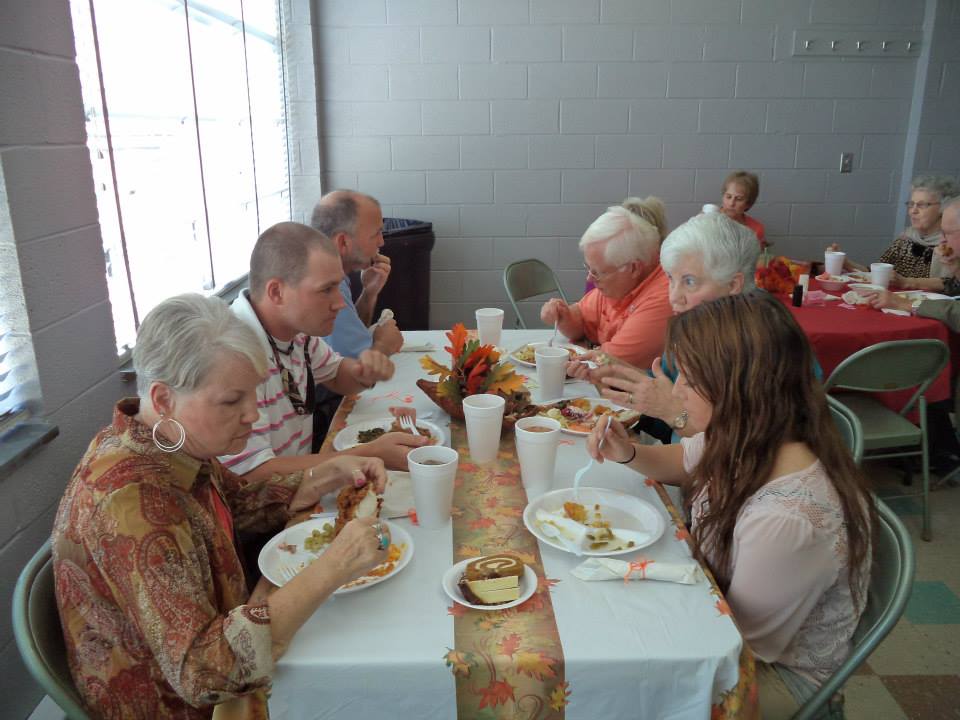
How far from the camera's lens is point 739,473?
136 centimetres

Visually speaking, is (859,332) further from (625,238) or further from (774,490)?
(774,490)

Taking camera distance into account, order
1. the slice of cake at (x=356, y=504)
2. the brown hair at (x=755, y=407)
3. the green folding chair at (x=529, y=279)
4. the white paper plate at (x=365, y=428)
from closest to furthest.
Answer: the brown hair at (x=755, y=407) < the slice of cake at (x=356, y=504) < the white paper plate at (x=365, y=428) < the green folding chair at (x=529, y=279)

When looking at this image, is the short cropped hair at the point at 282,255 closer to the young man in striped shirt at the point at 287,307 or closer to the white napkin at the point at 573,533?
the young man in striped shirt at the point at 287,307

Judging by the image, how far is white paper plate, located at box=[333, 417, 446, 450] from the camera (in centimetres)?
191

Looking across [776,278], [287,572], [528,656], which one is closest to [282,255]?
[287,572]

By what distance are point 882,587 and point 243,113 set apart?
3.73m

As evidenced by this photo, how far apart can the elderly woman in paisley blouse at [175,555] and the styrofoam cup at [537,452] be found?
395 millimetres

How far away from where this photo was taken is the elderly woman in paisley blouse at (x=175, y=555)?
3.56 ft

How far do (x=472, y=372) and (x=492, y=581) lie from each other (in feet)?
2.62

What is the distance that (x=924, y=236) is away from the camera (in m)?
4.21

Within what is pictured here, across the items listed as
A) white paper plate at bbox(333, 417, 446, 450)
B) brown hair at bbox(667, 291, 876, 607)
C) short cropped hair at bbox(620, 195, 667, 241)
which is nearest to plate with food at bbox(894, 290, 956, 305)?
short cropped hair at bbox(620, 195, 667, 241)

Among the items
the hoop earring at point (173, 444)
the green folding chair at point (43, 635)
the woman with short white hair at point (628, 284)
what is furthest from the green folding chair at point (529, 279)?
the green folding chair at point (43, 635)

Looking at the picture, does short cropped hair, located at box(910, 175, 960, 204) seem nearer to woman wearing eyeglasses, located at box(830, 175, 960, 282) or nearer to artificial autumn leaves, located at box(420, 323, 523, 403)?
woman wearing eyeglasses, located at box(830, 175, 960, 282)

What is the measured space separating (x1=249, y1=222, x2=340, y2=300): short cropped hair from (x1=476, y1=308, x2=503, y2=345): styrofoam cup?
72 cm
